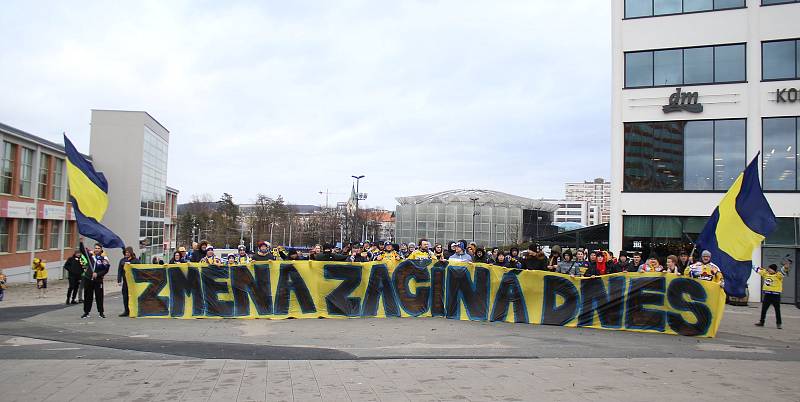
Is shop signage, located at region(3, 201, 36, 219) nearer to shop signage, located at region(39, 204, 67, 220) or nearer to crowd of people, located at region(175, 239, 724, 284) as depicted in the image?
shop signage, located at region(39, 204, 67, 220)

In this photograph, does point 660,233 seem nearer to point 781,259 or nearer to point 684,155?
point 684,155

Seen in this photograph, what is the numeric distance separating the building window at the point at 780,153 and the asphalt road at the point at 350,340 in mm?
12109

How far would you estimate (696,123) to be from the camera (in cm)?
2423

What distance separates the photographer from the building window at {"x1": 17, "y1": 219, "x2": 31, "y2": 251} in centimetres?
3522

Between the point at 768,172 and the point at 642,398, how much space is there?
20694 millimetres

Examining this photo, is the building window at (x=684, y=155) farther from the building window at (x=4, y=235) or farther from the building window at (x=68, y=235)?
the building window at (x=68, y=235)

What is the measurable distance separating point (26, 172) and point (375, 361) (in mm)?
36029

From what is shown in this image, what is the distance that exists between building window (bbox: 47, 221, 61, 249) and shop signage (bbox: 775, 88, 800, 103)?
42.7 m

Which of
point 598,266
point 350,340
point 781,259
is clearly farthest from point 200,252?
point 781,259

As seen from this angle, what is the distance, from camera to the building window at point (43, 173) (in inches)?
1499

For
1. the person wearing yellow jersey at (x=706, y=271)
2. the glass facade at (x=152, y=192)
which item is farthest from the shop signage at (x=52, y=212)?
the person wearing yellow jersey at (x=706, y=271)

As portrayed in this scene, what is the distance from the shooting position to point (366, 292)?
13812 millimetres

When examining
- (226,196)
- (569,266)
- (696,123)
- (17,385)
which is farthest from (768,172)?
(226,196)

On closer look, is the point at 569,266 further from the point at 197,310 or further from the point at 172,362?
the point at 172,362
